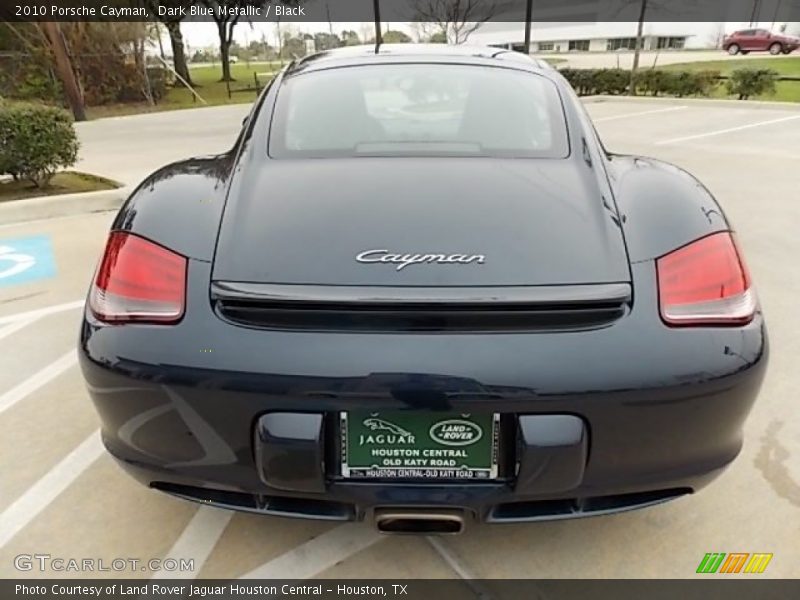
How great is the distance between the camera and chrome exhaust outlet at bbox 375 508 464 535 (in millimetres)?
1439

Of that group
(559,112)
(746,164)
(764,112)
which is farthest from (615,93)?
(559,112)

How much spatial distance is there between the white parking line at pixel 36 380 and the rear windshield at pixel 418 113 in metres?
1.68

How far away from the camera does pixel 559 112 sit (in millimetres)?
2123

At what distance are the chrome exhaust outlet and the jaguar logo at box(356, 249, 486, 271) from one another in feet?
1.91

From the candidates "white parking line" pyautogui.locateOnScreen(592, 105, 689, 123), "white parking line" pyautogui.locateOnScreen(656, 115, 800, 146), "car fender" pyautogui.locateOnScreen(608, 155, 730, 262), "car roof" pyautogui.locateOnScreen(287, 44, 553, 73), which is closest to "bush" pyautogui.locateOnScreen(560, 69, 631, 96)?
"white parking line" pyautogui.locateOnScreen(592, 105, 689, 123)

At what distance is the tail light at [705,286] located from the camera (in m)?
1.43

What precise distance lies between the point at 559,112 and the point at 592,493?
4.30 feet

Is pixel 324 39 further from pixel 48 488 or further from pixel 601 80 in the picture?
pixel 48 488

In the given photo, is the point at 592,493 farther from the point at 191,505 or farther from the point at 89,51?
the point at 89,51

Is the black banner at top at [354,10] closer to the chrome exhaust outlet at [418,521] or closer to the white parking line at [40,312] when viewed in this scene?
the white parking line at [40,312]

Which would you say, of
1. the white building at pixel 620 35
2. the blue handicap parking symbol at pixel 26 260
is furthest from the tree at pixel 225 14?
the white building at pixel 620 35

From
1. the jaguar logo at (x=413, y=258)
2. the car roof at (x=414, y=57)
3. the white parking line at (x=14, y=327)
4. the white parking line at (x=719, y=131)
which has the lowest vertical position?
the white parking line at (x=719, y=131)

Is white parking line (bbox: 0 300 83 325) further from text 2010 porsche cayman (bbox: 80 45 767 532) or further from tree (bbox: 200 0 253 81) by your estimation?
tree (bbox: 200 0 253 81)

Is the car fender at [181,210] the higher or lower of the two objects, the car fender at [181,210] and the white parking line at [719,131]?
the higher
